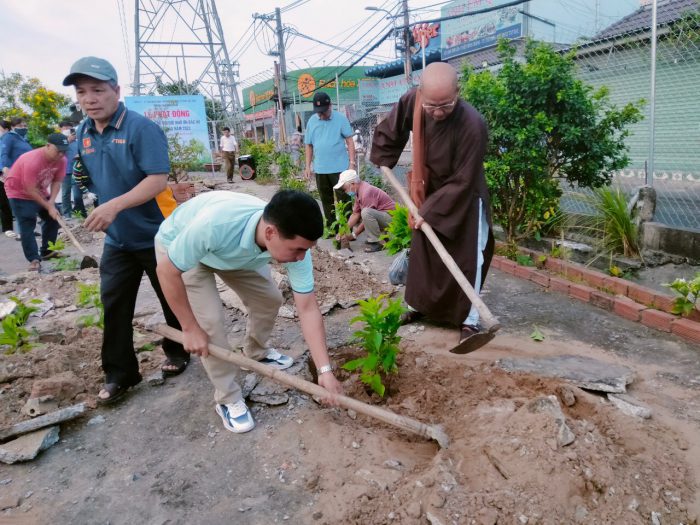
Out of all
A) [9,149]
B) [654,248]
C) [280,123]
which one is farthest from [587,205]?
[280,123]

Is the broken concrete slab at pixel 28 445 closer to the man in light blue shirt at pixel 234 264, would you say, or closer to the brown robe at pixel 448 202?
the man in light blue shirt at pixel 234 264

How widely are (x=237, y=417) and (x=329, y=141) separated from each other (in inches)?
170

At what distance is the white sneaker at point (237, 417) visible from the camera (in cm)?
248

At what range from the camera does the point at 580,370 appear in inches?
108

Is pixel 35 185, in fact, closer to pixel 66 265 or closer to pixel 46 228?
pixel 46 228

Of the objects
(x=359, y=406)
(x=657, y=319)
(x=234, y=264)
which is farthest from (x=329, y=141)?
(x=359, y=406)

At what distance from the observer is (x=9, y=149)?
7180 mm

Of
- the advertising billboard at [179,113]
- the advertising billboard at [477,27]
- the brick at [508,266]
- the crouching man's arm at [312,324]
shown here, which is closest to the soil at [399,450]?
the crouching man's arm at [312,324]

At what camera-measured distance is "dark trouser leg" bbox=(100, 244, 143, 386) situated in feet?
9.00

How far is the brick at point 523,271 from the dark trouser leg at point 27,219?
220 inches

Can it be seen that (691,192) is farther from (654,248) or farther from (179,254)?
(179,254)

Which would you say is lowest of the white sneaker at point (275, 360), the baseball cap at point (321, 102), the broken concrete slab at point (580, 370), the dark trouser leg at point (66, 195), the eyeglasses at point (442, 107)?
the broken concrete slab at point (580, 370)

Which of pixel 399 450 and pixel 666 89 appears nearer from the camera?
pixel 399 450

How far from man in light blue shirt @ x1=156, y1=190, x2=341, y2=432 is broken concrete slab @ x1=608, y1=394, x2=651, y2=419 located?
1420 millimetres
